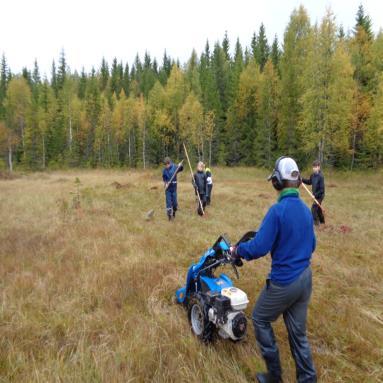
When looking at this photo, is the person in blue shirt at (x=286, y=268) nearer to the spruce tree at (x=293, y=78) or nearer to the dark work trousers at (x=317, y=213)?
the dark work trousers at (x=317, y=213)

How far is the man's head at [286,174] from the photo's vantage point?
2840 mm

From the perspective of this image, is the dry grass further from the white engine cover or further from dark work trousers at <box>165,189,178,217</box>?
dark work trousers at <box>165,189,178,217</box>

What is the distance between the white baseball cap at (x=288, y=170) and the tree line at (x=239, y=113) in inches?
955

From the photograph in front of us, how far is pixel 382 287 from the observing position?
17.4 feet

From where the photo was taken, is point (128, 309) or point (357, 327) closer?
point (357, 327)

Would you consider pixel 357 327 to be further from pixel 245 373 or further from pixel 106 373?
pixel 106 373

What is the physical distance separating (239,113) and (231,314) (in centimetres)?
4141

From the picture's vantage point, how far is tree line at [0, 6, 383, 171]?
83.3 ft

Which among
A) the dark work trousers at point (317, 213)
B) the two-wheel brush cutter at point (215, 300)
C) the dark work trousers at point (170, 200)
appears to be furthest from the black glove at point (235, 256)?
the dark work trousers at point (170, 200)

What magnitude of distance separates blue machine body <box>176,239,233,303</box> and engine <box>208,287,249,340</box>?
0.26 m

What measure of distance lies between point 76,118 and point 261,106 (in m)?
31.4

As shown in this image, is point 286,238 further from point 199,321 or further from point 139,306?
point 139,306

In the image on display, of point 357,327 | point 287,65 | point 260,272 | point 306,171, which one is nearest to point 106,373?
point 357,327

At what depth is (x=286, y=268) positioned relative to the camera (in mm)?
2791
